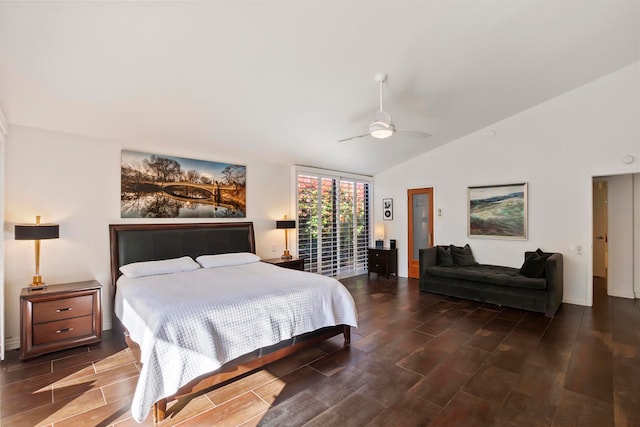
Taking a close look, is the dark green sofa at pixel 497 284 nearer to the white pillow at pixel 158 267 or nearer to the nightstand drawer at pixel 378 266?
the nightstand drawer at pixel 378 266

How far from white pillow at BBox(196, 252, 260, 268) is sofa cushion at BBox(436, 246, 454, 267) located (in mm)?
3516

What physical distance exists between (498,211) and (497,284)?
5.00 ft

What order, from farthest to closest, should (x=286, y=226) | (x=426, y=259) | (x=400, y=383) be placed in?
(x=426, y=259) → (x=286, y=226) → (x=400, y=383)

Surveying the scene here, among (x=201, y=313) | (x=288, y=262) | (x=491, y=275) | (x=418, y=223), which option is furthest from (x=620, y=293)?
(x=201, y=313)

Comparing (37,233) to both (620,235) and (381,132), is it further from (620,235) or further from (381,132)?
(620,235)

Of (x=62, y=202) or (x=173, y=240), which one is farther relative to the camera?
(x=173, y=240)

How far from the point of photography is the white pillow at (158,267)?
3.71 meters

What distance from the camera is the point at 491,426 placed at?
208 cm

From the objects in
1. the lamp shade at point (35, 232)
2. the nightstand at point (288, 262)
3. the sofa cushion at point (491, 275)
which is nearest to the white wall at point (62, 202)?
the lamp shade at point (35, 232)

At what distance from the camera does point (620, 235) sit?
17.8 feet

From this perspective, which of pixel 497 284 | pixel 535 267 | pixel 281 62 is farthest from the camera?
pixel 497 284

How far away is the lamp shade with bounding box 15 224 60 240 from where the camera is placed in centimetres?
316

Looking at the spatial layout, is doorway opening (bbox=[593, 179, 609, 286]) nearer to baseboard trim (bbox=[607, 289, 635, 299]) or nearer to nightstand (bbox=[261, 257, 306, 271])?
baseboard trim (bbox=[607, 289, 635, 299])

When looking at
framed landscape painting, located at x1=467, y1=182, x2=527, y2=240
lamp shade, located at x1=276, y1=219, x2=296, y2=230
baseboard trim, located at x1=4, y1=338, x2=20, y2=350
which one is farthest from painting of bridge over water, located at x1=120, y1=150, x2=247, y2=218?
framed landscape painting, located at x1=467, y1=182, x2=527, y2=240
